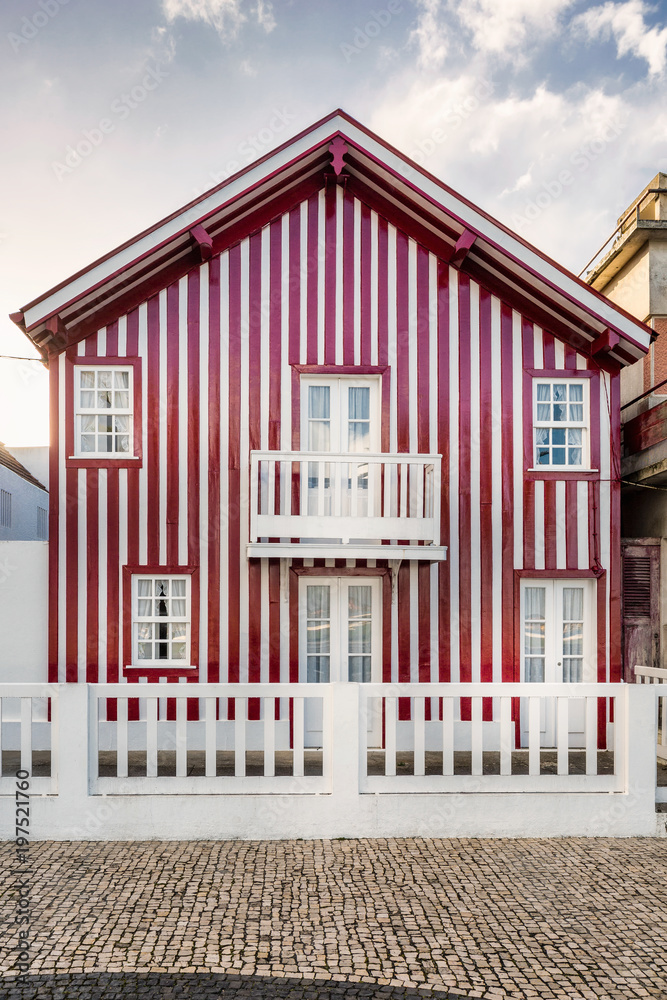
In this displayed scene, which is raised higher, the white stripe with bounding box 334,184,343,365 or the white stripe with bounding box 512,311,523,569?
the white stripe with bounding box 334,184,343,365

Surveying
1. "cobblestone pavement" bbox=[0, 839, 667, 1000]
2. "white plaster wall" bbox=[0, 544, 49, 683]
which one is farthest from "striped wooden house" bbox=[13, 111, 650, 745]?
"cobblestone pavement" bbox=[0, 839, 667, 1000]

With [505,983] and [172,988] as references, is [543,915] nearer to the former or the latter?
[505,983]

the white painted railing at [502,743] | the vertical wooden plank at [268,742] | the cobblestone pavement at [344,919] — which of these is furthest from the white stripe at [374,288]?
the cobblestone pavement at [344,919]

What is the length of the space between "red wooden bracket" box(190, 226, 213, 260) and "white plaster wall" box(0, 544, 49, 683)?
4.55 m

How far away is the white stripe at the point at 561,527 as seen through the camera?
9.34 meters

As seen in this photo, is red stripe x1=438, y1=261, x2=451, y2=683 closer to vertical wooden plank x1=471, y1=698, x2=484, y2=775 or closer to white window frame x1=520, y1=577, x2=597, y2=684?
white window frame x1=520, y1=577, x2=597, y2=684

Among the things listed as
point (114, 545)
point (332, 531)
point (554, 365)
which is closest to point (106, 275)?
point (114, 545)

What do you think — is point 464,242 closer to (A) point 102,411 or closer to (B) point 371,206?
(B) point 371,206

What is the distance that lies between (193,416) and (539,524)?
16.6 feet

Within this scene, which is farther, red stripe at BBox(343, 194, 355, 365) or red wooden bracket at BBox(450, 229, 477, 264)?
red stripe at BBox(343, 194, 355, 365)

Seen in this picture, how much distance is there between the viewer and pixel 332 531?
8.45 metres

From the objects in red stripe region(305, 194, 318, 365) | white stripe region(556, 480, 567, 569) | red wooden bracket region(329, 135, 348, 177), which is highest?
red wooden bracket region(329, 135, 348, 177)

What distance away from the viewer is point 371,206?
9453mm

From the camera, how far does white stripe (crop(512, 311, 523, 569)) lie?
932cm
